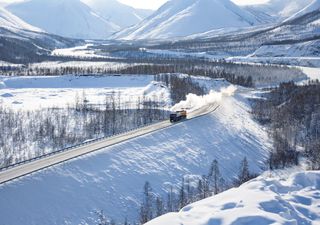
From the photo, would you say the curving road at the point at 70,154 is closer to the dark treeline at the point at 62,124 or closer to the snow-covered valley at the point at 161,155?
the snow-covered valley at the point at 161,155

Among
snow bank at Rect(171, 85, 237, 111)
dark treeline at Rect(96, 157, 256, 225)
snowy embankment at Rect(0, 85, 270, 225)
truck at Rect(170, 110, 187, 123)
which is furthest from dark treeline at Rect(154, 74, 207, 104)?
dark treeline at Rect(96, 157, 256, 225)

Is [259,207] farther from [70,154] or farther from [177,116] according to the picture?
[177,116]

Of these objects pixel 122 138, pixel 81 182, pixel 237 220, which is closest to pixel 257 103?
pixel 122 138

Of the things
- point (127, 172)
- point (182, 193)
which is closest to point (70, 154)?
point (127, 172)

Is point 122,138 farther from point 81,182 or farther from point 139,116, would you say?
point 139,116

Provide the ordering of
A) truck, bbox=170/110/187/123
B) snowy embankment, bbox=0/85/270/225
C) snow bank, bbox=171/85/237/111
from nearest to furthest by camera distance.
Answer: snowy embankment, bbox=0/85/270/225 → truck, bbox=170/110/187/123 → snow bank, bbox=171/85/237/111

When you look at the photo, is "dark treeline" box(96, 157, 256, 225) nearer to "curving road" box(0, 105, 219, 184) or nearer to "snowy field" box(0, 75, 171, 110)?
"curving road" box(0, 105, 219, 184)
